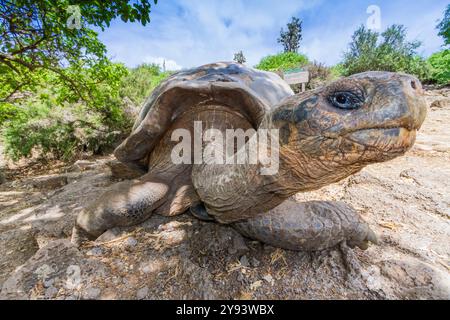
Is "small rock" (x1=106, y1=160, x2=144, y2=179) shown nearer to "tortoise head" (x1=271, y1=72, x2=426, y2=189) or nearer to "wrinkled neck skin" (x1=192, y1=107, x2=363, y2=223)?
"wrinkled neck skin" (x1=192, y1=107, x2=363, y2=223)

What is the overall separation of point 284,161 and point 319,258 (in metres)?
0.70

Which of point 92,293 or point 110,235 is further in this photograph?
point 110,235

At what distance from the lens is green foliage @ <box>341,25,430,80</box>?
46.3 ft

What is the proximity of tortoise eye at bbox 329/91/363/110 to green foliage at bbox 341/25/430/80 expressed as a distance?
17.1m

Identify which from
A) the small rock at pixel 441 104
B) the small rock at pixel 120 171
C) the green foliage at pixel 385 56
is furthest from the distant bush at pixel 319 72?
the small rock at pixel 120 171

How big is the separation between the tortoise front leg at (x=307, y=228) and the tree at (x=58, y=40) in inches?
134

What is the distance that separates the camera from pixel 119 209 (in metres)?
1.39

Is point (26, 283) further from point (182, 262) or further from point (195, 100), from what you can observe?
point (195, 100)

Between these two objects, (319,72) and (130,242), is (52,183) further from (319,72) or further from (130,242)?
(319,72)

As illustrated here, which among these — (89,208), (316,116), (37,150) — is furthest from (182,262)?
(37,150)

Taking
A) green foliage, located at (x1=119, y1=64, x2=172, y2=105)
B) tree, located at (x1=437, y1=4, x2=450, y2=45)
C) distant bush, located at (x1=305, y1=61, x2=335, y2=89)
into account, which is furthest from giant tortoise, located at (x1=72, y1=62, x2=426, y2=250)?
tree, located at (x1=437, y1=4, x2=450, y2=45)

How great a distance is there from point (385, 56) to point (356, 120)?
1872 cm

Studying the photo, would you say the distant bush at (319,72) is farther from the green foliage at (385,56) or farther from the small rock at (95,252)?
the small rock at (95,252)

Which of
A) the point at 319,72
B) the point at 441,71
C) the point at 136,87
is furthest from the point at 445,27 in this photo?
the point at 136,87
